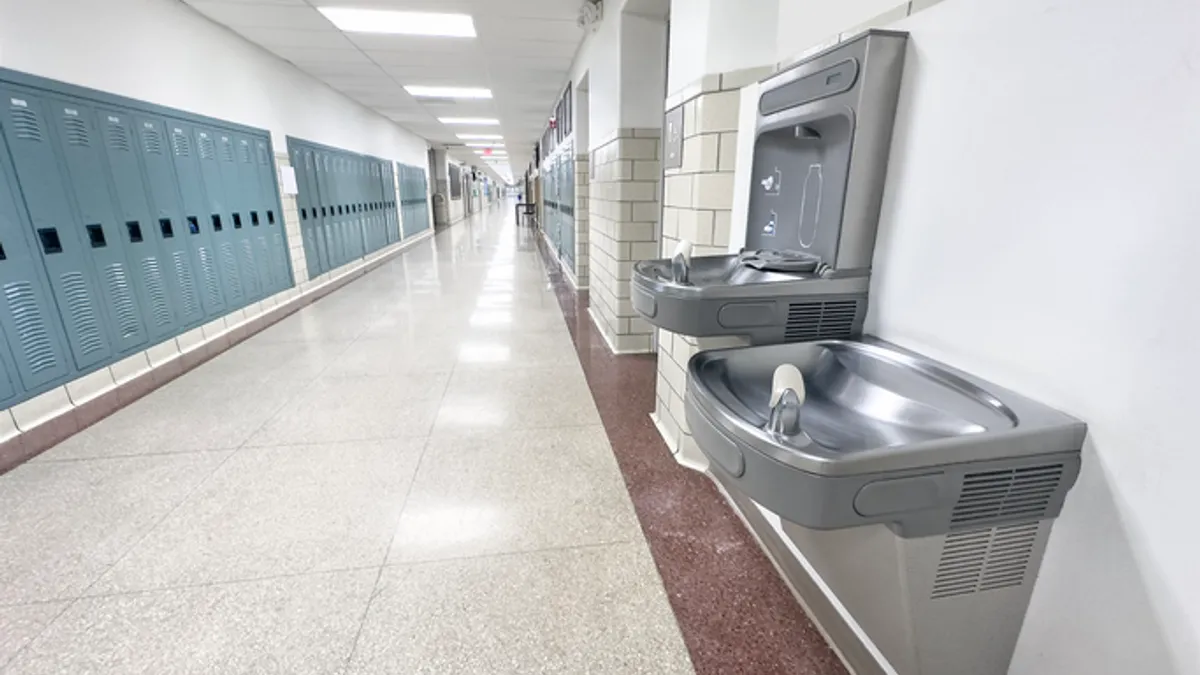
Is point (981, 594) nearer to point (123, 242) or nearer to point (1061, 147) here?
point (1061, 147)

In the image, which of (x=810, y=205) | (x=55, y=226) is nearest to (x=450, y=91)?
(x=55, y=226)

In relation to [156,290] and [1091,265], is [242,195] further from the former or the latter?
[1091,265]

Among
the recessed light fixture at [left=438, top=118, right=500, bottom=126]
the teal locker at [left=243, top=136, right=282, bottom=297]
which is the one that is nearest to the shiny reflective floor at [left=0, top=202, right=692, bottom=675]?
the teal locker at [left=243, top=136, right=282, bottom=297]

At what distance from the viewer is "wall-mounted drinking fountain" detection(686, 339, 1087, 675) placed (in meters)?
0.81

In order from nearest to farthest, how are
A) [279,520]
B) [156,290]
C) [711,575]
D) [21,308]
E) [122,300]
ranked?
1. [711,575]
2. [279,520]
3. [21,308]
4. [122,300]
5. [156,290]

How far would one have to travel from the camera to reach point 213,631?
1.40 meters

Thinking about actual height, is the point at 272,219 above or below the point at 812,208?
below

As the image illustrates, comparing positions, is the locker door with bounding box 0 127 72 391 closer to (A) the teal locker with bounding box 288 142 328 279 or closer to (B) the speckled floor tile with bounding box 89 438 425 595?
(B) the speckled floor tile with bounding box 89 438 425 595

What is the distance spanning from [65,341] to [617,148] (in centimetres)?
337

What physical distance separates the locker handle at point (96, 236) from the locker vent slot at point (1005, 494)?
4135mm

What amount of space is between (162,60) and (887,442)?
195 inches

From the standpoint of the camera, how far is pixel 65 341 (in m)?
2.68

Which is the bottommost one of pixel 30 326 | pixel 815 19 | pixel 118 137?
pixel 30 326

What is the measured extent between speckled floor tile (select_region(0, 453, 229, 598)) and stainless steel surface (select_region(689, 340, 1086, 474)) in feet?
6.78
